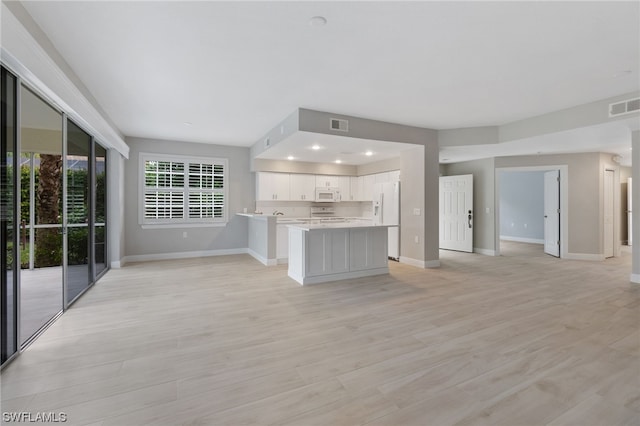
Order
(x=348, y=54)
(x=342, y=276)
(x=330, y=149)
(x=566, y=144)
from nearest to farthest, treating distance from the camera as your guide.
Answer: (x=348, y=54) < (x=342, y=276) < (x=566, y=144) < (x=330, y=149)

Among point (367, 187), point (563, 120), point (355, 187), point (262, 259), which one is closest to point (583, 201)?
point (563, 120)

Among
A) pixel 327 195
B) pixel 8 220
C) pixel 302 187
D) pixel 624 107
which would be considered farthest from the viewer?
pixel 327 195

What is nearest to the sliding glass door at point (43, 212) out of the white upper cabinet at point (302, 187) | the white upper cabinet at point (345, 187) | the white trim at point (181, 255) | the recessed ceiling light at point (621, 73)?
the white trim at point (181, 255)

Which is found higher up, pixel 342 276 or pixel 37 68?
pixel 37 68

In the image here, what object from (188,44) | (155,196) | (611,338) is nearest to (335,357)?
(611,338)

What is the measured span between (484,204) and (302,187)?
471 centimetres

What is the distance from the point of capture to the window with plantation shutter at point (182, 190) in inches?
256

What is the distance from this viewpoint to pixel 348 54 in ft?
9.36

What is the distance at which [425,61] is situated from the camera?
9.84ft

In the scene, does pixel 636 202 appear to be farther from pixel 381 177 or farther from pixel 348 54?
pixel 348 54

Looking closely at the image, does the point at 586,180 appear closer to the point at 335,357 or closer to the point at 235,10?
the point at 335,357

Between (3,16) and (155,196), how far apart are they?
5100mm

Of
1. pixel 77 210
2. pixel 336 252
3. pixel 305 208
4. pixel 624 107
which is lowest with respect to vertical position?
pixel 336 252

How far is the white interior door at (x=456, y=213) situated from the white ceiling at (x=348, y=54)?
10.6 feet
